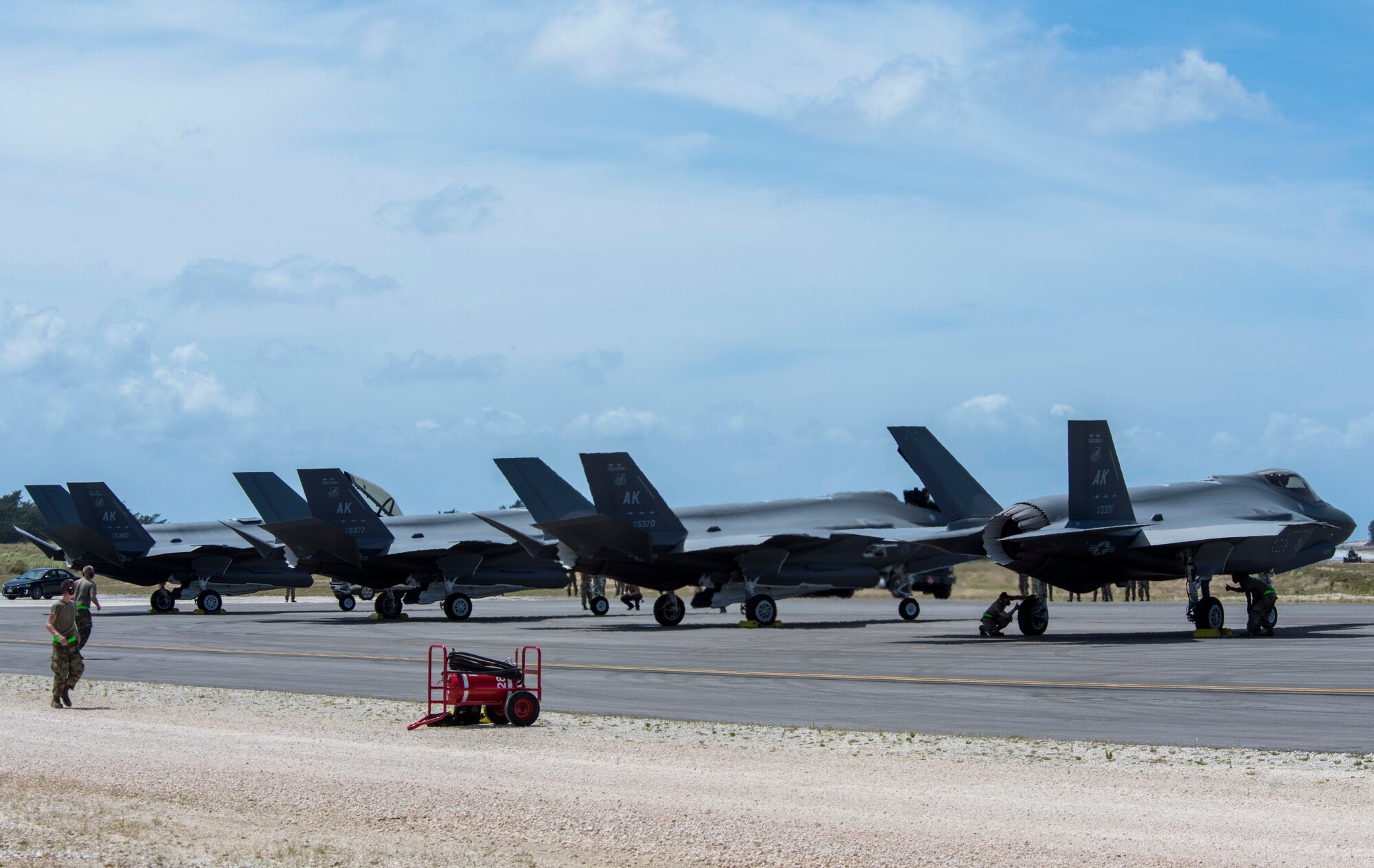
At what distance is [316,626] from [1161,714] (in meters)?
27.3

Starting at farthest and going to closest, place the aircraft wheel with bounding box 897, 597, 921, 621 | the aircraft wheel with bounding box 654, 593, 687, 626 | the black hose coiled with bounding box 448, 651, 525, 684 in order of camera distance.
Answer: the aircraft wheel with bounding box 897, 597, 921, 621 < the aircraft wheel with bounding box 654, 593, 687, 626 < the black hose coiled with bounding box 448, 651, 525, 684

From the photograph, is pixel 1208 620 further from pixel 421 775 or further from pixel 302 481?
pixel 302 481

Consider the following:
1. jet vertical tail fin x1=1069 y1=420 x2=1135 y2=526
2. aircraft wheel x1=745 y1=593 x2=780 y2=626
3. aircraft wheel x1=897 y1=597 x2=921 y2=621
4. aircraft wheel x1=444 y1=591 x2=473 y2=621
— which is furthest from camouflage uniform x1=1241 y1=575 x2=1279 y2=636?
aircraft wheel x1=444 y1=591 x2=473 y2=621

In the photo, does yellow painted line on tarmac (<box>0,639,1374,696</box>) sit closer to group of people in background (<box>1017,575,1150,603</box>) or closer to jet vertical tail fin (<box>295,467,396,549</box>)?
jet vertical tail fin (<box>295,467,396,549</box>)

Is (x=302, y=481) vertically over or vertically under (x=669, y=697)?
over

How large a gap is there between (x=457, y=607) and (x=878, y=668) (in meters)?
21.7

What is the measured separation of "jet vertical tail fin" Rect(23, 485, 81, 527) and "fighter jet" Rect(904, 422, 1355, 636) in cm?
3573

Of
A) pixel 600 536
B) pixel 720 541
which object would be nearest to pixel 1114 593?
pixel 720 541

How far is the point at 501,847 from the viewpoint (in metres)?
8.02

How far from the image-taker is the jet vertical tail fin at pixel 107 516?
44.1 meters

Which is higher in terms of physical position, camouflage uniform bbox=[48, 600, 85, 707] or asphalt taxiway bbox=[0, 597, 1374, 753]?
camouflage uniform bbox=[48, 600, 85, 707]

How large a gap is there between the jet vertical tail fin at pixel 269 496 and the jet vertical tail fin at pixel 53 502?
944cm

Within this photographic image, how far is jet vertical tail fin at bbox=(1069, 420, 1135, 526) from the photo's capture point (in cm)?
2467

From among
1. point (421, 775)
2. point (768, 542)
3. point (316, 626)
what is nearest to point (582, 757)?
point (421, 775)
